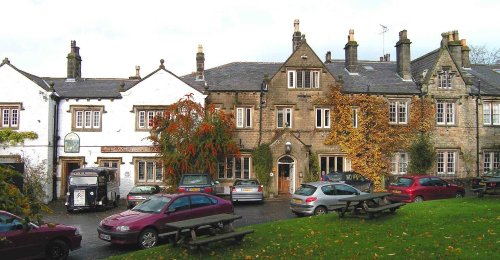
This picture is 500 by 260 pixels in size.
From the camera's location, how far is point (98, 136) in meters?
30.3

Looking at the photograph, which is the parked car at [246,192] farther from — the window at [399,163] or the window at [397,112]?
the window at [397,112]

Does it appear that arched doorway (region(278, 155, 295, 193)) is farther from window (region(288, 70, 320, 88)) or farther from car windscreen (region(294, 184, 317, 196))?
car windscreen (region(294, 184, 317, 196))

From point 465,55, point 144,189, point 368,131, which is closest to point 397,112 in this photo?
point 368,131

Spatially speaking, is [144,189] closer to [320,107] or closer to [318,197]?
[318,197]

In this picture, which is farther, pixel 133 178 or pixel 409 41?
pixel 409 41

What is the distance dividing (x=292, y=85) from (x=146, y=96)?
400 inches

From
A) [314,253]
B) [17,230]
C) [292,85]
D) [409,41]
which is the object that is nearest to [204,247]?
[314,253]

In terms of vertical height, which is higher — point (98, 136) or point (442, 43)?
point (442, 43)

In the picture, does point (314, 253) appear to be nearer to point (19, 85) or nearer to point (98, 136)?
point (98, 136)

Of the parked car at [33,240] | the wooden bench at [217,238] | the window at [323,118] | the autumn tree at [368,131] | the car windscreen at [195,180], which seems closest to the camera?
the wooden bench at [217,238]

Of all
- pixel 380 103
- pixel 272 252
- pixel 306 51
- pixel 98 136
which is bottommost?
pixel 272 252

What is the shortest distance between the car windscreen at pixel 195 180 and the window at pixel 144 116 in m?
7.20

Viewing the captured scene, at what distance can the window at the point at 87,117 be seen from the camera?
30.4 metres

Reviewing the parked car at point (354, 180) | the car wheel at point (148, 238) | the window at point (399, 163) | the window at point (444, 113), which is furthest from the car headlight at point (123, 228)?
the window at point (444, 113)
